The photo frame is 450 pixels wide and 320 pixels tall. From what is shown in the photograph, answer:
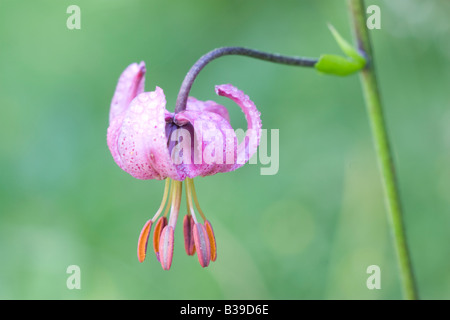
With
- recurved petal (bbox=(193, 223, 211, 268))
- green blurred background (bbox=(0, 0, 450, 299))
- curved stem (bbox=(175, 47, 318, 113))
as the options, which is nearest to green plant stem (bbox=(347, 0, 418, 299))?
curved stem (bbox=(175, 47, 318, 113))

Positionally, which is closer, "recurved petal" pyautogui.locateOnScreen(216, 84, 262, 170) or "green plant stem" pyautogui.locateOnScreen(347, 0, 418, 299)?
"recurved petal" pyautogui.locateOnScreen(216, 84, 262, 170)

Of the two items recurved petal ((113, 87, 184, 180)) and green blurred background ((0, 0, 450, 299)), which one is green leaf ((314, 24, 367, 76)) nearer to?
recurved petal ((113, 87, 184, 180))

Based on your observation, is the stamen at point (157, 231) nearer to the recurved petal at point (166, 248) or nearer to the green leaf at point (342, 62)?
the recurved petal at point (166, 248)

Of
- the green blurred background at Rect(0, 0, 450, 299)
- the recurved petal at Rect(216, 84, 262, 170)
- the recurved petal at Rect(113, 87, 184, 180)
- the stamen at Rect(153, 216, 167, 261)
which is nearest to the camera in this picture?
the recurved petal at Rect(113, 87, 184, 180)
